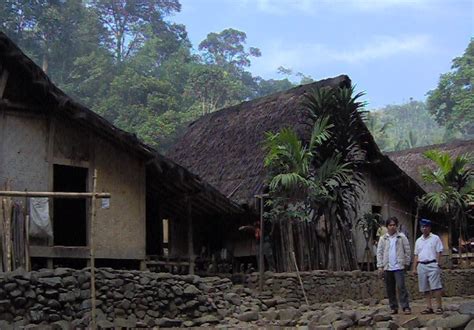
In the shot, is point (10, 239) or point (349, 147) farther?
point (349, 147)

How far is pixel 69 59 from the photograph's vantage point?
45.2 metres

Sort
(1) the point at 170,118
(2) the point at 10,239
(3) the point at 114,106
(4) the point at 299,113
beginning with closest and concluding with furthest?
(2) the point at 10,239 → (4) the point at 299,113 → (1) the point at 170,118 → (3) the point at 114,106

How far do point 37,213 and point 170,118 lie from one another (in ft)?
80.1

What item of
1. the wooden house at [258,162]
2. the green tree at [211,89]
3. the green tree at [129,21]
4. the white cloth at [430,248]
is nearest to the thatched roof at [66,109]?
the wooden house at [258,162]

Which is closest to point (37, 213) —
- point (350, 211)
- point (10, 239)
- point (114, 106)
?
point (10, 239)

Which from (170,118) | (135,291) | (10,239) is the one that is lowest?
(135,291)

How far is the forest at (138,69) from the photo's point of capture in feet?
125

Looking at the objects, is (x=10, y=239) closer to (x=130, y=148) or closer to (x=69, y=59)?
(x=130, y=148)

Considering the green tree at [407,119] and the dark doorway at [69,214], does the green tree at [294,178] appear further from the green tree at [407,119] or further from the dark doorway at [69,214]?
the green tree at [407,119]

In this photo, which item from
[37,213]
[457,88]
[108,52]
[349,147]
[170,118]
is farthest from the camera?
[108,52]

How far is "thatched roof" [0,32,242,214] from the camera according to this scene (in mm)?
12086

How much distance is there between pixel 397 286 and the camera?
1029cm

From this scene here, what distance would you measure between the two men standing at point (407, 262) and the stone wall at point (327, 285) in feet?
12.1

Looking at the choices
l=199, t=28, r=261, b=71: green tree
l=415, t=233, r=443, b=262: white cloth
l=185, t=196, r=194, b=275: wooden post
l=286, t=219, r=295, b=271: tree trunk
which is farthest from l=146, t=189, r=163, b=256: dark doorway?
l=199, t=28, r=261, b=71: green tree
